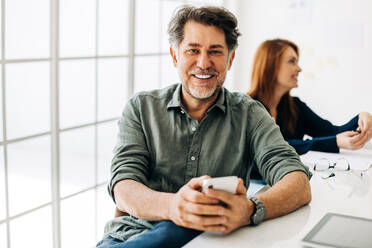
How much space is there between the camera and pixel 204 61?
Result: 195cm

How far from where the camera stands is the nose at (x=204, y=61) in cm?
195

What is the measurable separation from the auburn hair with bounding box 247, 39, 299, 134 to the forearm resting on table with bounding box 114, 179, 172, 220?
151 centimetres

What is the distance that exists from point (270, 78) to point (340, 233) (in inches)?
70.7

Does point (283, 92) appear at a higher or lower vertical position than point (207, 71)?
lower

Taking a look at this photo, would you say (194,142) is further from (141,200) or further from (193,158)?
(141,200)

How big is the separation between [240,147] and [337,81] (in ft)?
9.03

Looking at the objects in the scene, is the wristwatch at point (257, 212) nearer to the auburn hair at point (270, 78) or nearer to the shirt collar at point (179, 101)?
the shirt collar at point (179, 101)

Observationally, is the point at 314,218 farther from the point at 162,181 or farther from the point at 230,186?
the point at 162,181

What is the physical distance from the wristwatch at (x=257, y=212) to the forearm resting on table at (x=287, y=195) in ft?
0.09

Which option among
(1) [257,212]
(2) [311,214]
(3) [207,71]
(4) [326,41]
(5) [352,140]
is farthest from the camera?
(4) [326,41]

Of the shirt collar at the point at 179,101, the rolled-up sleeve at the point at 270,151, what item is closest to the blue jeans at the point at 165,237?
the rolled-up sleeve at the point at 270,151

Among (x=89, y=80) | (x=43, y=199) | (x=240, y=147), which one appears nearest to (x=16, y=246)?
(x=43, y=199)

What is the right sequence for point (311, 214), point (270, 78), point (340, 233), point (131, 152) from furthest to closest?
point (270, 78) → point (131, 152) → point (311, 214) → point (340, 233)

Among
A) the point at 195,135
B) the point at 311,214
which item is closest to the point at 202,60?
the point at 195,135
